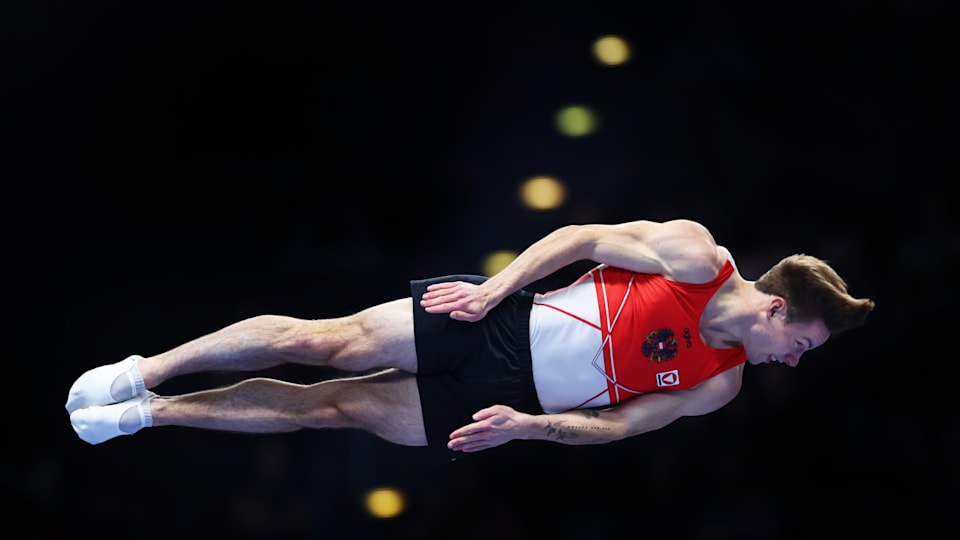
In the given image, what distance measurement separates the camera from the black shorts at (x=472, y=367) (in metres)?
2.87

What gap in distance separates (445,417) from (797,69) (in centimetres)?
227

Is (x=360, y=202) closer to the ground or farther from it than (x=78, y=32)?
closer to the ground

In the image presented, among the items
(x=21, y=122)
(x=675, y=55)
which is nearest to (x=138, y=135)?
(x=21, y=122)

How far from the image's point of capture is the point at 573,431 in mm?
2879

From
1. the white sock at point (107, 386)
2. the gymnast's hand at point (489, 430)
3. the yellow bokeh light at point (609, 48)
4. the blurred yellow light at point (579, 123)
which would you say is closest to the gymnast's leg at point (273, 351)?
the white sock at point (107, 386)

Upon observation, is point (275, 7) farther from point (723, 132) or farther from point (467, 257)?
point (723, 132)

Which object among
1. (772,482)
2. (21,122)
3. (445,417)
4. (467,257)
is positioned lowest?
(772,482)

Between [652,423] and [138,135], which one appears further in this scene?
[138,135]

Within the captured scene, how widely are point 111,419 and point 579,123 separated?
2232mm

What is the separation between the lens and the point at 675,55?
4102 millimetres

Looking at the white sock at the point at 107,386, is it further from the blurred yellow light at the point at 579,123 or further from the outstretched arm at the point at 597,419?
the blurred yellow light at the point at 579,123

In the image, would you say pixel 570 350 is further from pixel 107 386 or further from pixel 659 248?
pixel 107 386

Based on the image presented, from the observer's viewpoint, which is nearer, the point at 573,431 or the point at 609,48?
the point at 573,431

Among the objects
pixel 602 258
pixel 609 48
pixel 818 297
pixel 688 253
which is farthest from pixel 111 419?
pixel 609 48
